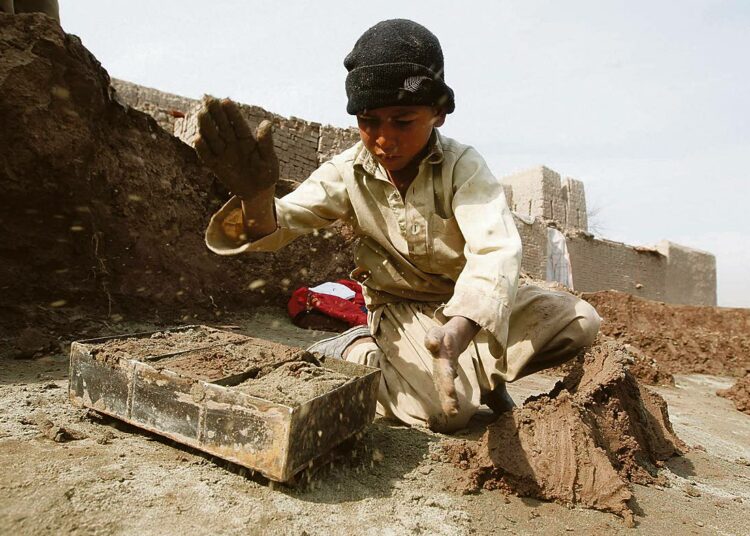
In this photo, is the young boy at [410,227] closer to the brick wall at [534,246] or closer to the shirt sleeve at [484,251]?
the shirt sleeve at [484,251]

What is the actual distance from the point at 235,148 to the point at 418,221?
2.44 feet

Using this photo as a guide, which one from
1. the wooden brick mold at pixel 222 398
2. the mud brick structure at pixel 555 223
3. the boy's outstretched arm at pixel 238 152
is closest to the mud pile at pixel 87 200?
the wooden brick mold at pixel 222 398

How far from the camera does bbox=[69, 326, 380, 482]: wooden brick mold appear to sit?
1359mm

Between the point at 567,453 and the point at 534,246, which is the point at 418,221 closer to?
the point at 567,453

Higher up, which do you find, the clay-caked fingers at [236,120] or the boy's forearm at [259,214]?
the clay-caked fingers at [236,120]

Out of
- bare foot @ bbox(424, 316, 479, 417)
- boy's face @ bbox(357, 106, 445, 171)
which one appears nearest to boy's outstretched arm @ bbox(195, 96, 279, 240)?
boy's face @ bbox(357, 106, 445, 171)

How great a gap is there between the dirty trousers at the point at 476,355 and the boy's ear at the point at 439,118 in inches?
28.4

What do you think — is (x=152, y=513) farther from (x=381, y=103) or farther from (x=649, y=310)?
(x=649, y=310)

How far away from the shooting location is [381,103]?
71.1 inches

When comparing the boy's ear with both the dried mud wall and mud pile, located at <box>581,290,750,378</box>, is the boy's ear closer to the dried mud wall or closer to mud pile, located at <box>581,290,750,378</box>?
mud pile, located at <box>581,290,750,378</box>

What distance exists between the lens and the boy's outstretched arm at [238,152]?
61.8 inches

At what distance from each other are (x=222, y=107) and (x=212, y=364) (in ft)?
2.71

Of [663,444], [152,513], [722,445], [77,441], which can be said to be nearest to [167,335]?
[77,441]

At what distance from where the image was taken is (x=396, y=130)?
72.8 inches
